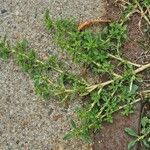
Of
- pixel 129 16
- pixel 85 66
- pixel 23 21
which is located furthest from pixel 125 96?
pixel 23 21

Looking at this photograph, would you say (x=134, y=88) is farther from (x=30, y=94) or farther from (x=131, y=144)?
(x=30, y=94)

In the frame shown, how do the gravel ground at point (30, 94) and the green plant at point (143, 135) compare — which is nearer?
the green plant at point (143, 135)

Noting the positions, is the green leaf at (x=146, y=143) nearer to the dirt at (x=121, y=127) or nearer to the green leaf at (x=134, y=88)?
the dirt at (x=121, y=127)

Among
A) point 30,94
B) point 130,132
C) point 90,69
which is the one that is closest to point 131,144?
point 130,132

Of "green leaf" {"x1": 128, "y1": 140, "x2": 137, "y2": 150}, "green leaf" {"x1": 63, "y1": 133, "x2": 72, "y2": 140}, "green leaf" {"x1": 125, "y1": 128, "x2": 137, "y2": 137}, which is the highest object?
"green leaf" {"x1": 125, "y1": 128, "x2": 137, "y2": 137}

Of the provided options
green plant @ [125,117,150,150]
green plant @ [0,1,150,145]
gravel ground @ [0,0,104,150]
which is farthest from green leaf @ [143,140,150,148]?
gravel ground @ [0,0,104,150]

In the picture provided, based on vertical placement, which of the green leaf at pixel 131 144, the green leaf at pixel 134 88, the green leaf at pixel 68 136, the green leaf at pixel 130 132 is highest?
the green leaf at pixel 134 88

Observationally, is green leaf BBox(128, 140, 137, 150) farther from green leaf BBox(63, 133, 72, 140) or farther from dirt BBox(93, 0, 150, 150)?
green leaf BBox(63, 133, 72, 140)

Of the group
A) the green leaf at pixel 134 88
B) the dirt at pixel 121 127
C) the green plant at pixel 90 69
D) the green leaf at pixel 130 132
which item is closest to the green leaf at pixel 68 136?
the green plant at pixel 90 69
